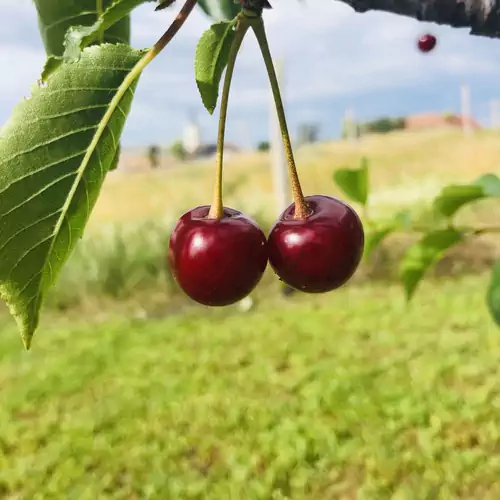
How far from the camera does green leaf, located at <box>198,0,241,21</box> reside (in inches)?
30.1

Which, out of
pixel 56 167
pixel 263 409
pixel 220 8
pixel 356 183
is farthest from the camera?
pixel 263 409

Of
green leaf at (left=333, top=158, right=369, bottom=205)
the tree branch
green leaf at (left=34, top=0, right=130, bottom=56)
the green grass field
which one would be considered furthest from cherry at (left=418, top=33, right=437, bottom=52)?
the green grass field

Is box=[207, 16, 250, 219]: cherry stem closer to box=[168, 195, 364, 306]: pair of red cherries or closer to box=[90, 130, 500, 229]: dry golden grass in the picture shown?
box=[168, 195, 364, 306]: pair of red cherries

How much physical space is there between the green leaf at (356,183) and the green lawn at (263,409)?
5.45 ft

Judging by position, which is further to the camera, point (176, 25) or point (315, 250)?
point (315, 250)

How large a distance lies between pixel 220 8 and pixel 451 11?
0.23 metres

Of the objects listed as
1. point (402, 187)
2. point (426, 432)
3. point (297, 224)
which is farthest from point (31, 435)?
point (402, 187)

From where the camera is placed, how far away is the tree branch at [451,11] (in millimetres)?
690

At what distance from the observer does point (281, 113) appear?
0.65 meters

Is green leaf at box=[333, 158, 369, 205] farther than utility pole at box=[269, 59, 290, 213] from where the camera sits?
No

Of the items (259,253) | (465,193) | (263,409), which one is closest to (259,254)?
(259,253)

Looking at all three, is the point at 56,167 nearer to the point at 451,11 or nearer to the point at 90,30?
the point at 90,30

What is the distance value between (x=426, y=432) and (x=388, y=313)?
2.24m

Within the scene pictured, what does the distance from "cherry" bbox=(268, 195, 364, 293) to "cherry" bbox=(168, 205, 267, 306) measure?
2 centimetres
